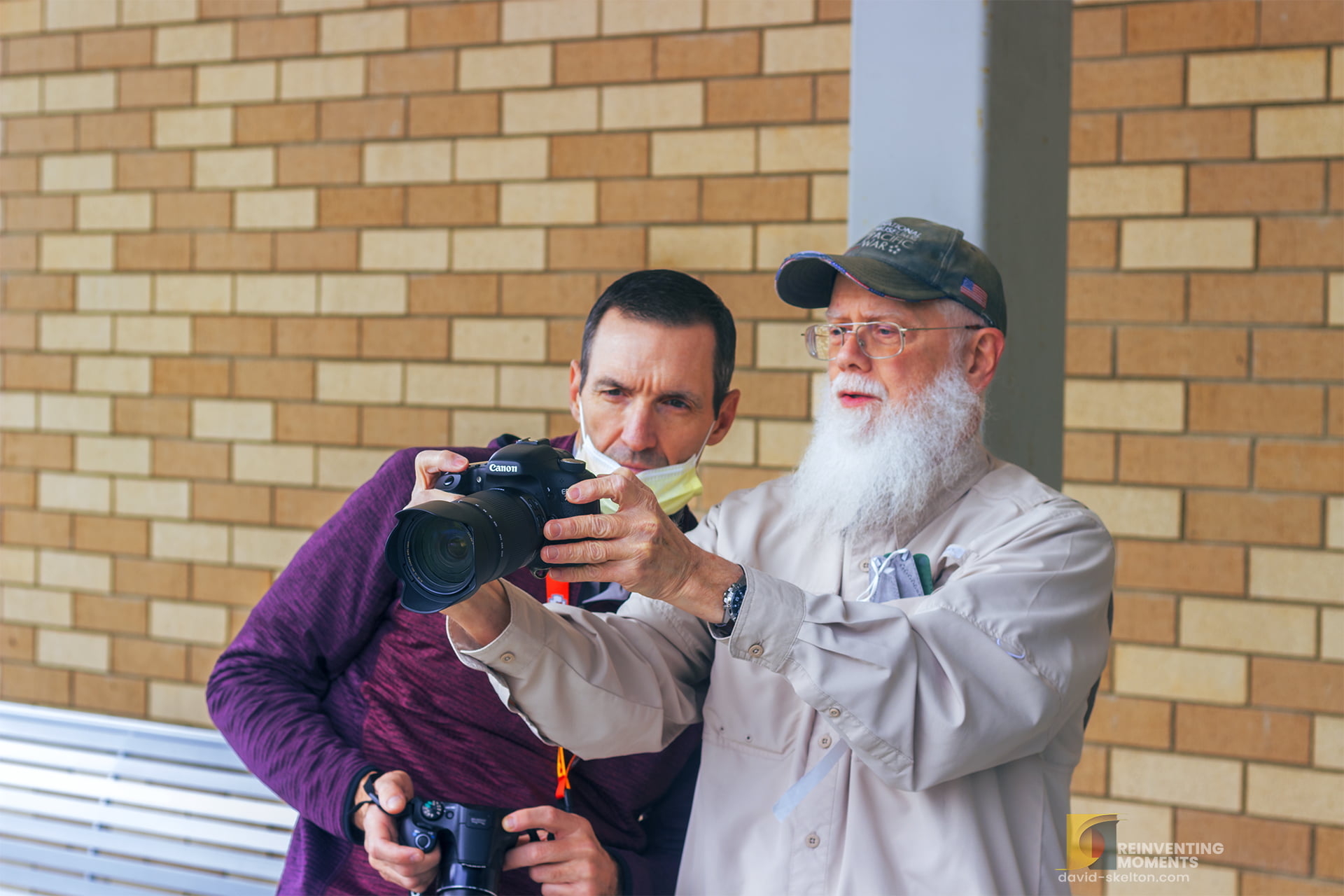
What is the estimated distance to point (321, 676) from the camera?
194 cm

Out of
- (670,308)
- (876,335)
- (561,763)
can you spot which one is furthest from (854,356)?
(561,763)

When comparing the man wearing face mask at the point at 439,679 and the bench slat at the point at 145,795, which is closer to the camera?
the man wearing face mask at the point at 439,679

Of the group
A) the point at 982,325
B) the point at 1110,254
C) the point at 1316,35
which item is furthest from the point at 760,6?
the point at 982,325

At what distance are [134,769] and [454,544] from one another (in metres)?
2.08

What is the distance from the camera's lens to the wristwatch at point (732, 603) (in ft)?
4.48

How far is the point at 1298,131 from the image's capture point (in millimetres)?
2852

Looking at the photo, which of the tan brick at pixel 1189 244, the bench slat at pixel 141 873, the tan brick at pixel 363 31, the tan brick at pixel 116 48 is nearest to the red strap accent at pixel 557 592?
the bench slat at pixel 141 873

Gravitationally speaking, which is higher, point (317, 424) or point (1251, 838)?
point (317, 424)

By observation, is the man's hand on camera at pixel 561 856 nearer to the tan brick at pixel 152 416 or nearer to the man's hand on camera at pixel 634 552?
the man's hand on camera at pixel 634 552

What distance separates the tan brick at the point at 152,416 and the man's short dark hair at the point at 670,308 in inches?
99.6

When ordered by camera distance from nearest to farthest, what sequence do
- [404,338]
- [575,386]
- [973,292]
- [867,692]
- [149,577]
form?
[867,692], [973,292], [575,386], [404,338], [149,577]

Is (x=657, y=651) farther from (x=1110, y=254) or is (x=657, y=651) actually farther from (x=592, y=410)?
(x=1110, y=254)

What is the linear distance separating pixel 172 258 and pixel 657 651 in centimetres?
300

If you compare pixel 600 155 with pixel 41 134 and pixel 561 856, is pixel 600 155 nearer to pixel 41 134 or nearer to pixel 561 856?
pixel 41 134
